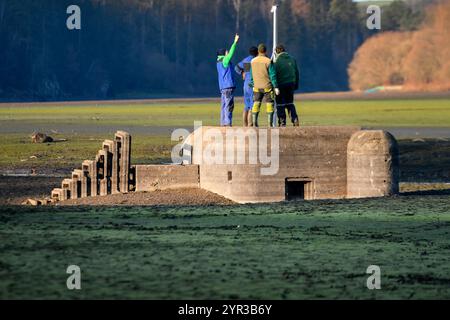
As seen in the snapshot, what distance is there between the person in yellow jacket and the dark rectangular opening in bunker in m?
1.57

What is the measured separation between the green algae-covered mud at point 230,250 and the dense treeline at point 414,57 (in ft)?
175

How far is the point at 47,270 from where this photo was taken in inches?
560

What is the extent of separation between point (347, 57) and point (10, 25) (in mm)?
42704

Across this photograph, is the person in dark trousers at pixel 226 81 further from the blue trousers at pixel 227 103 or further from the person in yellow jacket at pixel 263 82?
the person in yellow jacket at pixel 263 82

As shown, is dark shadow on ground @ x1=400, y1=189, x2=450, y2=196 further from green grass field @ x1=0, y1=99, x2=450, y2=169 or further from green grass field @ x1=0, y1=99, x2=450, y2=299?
green grass field @ x1=0, y1=99, x2=450, y2=169

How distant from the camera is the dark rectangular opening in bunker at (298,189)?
78.2 ft

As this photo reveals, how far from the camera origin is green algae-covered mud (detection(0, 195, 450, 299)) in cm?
1339

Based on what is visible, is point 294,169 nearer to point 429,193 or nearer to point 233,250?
point 429,193

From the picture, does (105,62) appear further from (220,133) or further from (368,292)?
(368,292)

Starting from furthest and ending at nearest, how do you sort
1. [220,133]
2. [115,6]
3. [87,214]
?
[115,6] → [220,133] → [87,214]

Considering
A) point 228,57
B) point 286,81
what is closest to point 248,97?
point 228,57
